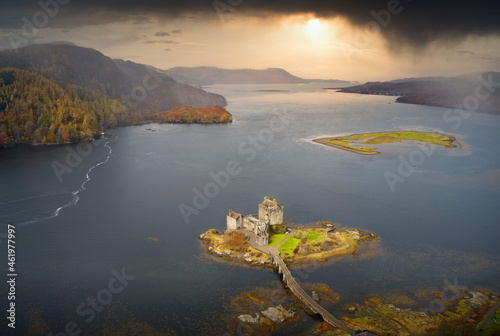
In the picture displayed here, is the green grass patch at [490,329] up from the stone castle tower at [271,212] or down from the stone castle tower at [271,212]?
down

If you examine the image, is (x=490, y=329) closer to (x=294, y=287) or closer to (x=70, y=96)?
(x=294, y=287)

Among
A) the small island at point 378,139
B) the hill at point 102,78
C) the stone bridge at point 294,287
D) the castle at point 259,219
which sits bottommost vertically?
the stone bridge at point 294,287

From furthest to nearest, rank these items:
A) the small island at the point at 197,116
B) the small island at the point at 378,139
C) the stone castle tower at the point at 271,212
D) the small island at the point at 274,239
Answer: the small island at the point at 197,116 → the small island at the point at 378,139 → the stone castle tower at the point at 271,212 → the small island at the point at 274,239

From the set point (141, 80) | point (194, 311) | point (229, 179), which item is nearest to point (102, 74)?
point (141, 80)

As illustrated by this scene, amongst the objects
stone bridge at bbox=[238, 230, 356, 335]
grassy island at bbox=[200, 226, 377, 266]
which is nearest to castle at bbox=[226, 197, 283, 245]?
stone bridge at bbox=[238, 230, 356, 335]

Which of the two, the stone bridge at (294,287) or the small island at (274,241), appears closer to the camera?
the stone bridge at (294,287)

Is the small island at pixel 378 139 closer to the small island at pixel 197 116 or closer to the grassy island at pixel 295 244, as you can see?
the grassy island at pixel 295 244

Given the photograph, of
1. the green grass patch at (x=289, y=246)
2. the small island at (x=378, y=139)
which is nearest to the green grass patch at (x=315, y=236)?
the green grass patch at (x=289, y=246)

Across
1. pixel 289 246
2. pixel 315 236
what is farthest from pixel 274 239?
pixel 315 236
